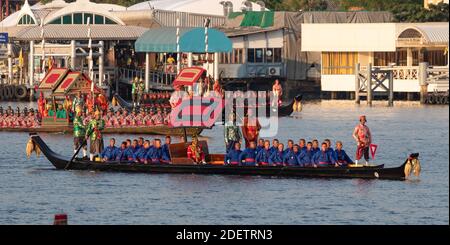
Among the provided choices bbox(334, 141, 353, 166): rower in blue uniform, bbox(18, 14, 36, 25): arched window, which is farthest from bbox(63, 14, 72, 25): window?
bbox(334, 141, 353, 166): rower in blue uniform

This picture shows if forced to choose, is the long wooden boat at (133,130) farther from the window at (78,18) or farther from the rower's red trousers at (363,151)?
the window at (78,18)

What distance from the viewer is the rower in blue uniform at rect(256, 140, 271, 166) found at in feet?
173

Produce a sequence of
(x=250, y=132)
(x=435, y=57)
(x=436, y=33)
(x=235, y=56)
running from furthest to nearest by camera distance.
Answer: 1. (x=235, y=56)
2. (x=435, y=57)
3. (x=436, y=33)
4. (x=250, y=132)

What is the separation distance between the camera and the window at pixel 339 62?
110 metres

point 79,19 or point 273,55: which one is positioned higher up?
point 79,19

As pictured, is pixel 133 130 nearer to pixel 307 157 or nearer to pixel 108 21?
pixel 307 157

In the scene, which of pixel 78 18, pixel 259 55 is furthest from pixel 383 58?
pixel 78 18

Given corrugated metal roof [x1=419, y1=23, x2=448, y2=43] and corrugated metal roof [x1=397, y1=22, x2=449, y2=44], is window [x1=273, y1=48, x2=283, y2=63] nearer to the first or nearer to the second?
corrugated metal roof [x1=397, y1=22, x2=449, y2=44]

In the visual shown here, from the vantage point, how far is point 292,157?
52344mm

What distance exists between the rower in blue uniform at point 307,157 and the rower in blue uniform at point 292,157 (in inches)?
7.1

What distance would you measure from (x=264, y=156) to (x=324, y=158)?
233 cm

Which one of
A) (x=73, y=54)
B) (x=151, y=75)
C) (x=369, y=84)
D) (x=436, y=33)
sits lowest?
(x=369, y=84)

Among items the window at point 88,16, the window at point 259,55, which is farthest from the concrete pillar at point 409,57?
the window at point 88,16
